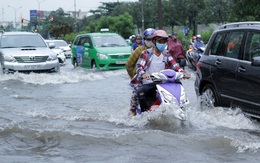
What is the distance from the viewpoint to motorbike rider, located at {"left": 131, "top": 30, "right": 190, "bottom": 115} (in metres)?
7.98

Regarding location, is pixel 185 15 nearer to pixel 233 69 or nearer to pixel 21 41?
pixel 21 41

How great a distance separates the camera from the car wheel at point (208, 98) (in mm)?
9234

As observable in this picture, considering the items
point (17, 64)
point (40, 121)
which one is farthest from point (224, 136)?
point (17, 64)

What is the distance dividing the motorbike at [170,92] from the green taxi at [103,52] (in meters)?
12.4

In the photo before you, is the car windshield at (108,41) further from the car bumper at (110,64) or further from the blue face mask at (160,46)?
the blue face mask at (160,46)

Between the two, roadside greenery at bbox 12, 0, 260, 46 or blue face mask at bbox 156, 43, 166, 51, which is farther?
roadside greenery at bbox 12, 0, 260, 46

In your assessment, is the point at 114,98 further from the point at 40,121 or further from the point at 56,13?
the point at 56,13

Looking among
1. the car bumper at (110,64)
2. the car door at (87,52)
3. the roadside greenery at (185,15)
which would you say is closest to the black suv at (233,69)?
the car bumper at (110,64)

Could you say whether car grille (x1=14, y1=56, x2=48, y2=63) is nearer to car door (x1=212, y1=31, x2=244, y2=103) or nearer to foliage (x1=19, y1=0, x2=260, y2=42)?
car door (x1=212, y1=31, x2=244, y2=103)

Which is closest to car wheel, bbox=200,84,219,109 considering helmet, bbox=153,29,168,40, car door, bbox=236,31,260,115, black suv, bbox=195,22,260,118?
black suv, bbox=195,22,260,118

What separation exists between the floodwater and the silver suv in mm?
5183

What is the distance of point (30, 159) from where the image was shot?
629 cm

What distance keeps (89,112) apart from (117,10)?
234 ft

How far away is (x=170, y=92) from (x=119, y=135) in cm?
91
